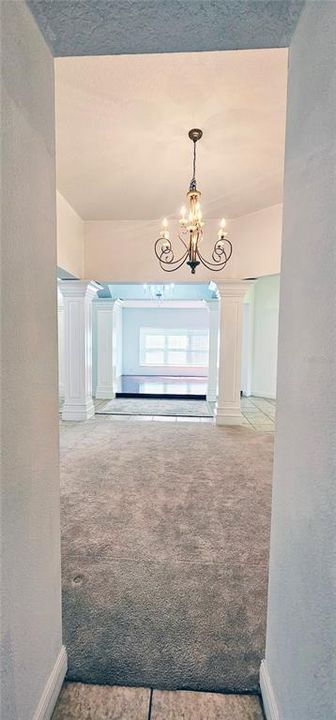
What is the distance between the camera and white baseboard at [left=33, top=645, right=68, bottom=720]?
1.03 metres

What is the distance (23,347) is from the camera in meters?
0.91

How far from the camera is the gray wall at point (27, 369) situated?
2.69 ft

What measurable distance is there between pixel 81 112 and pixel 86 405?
384 centimetres

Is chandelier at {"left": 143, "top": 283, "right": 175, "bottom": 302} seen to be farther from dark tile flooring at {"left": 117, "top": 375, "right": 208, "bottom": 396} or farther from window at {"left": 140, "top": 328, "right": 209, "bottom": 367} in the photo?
window at {"left": 140, "top": 328, "right": 209, "bottom": 367}

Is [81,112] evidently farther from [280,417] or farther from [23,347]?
[280,417]

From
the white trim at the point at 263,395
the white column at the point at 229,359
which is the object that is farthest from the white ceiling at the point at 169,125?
the white trim at the point at 263,395

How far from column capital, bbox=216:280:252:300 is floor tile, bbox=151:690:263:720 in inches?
173

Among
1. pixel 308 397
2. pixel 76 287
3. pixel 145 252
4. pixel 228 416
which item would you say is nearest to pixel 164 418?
pixel 228 416

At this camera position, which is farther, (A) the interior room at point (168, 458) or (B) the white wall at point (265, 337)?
(B) the white wall at point (265, 337)

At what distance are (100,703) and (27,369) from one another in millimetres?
1212

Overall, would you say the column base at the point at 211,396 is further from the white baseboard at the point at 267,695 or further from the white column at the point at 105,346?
the white baseboard at the point at 267,695

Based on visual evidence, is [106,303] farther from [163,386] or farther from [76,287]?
[163,386]

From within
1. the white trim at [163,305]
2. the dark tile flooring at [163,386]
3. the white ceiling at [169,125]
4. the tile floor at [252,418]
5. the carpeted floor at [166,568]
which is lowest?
the dark tile flooring at [163,386]

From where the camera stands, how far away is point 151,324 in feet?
37.9
